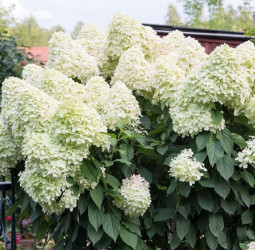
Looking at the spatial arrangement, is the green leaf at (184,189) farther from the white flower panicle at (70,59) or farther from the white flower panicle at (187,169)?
the white flower panicle at (70,59)

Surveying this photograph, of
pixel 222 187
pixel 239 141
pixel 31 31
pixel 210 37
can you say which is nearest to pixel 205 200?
pixel 222 187

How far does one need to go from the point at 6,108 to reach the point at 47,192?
0.59m

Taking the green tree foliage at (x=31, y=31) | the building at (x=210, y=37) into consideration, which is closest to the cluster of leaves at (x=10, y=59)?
the building at (x=210, y=37)

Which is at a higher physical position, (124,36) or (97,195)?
(124,36)

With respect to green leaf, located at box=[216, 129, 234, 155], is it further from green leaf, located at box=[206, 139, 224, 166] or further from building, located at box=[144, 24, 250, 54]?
building, located at box=[144, 24, 250, 54]

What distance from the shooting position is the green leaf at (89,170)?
2.17 meters

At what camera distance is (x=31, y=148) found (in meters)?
2.12

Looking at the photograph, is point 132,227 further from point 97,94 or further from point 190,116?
point 97,94

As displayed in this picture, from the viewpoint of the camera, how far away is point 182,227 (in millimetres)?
2330

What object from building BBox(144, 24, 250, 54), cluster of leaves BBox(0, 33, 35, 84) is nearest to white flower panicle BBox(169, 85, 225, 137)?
cluster of leaves BBox(0, 33, 35, 84)

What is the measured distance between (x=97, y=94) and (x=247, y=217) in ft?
3.10

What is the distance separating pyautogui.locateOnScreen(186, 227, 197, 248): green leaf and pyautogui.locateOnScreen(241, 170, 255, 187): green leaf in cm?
35

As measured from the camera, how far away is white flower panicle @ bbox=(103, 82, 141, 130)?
2.38 m

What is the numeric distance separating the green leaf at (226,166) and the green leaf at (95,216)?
1.82ft
